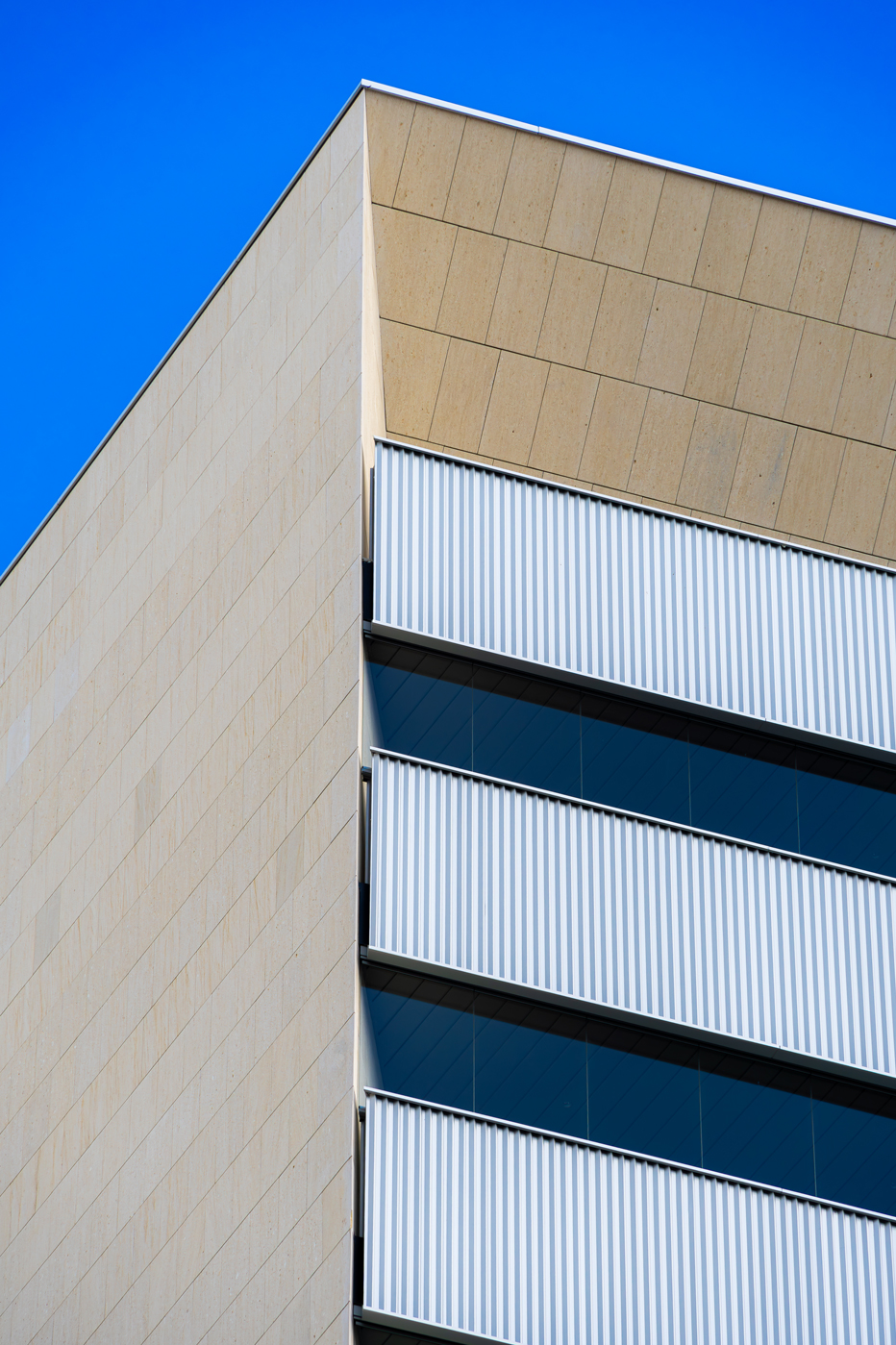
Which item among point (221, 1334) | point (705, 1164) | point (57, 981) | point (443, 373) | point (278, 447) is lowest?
point (221, 1334)

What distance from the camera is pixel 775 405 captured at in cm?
2405

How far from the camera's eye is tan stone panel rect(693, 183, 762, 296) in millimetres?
23500

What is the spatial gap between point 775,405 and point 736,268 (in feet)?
5.38

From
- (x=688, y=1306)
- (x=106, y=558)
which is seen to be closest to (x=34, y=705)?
(x=106, y=558)

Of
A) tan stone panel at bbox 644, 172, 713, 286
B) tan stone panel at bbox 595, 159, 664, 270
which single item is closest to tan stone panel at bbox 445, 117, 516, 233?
tan stone panel at bbox 595, 159, 664, 270

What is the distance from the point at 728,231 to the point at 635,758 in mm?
6388

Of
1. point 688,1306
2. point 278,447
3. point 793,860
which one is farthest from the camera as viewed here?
point 278,447

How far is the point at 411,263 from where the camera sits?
23375 mm

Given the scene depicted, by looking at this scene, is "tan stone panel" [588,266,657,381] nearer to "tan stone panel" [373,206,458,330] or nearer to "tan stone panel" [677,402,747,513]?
"tan stone panel" [677,402,747,513]

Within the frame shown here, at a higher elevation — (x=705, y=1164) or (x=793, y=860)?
(x=793, y=860)

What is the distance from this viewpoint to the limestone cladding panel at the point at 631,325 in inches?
917

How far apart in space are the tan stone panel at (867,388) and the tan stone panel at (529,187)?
3877 millimetres

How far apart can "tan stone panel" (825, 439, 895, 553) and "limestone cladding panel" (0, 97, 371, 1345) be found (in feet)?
20.0

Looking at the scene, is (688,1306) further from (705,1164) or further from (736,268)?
(736,268)
